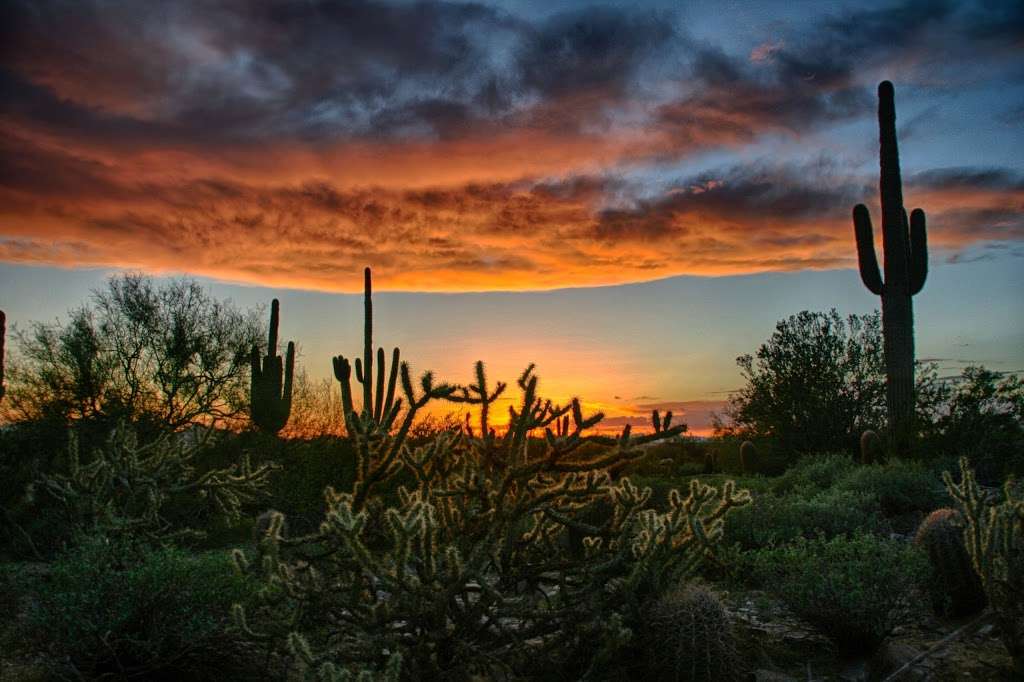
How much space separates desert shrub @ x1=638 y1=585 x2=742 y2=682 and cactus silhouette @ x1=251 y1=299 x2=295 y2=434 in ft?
65.9

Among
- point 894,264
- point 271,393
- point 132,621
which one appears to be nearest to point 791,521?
point 132,621

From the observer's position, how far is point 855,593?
5.43 meters

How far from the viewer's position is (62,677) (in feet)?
17.1

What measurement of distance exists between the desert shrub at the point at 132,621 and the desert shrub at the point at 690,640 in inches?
103

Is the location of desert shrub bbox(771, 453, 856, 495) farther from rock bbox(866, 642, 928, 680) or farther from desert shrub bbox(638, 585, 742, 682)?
desert shrub bbox(638, 585, 742, 682)

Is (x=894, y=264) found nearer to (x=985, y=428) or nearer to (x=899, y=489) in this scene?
(x=985, y=428)

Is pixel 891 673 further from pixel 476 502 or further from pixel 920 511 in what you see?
pixel 920 511

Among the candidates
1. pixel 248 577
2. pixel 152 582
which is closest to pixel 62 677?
pixel 152 582

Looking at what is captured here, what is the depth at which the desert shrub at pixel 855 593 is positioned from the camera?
5.57 metres

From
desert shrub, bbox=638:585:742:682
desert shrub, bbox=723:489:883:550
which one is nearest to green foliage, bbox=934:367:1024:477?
desert shrub, bbox=723:489:883:550

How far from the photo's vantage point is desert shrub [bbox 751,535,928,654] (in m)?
5.57

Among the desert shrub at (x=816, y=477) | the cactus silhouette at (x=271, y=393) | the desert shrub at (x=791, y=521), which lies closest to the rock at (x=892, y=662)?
the desert shrub at (x=791, y=521)

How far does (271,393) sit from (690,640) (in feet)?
68.0

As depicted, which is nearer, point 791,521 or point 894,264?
point 791,521
